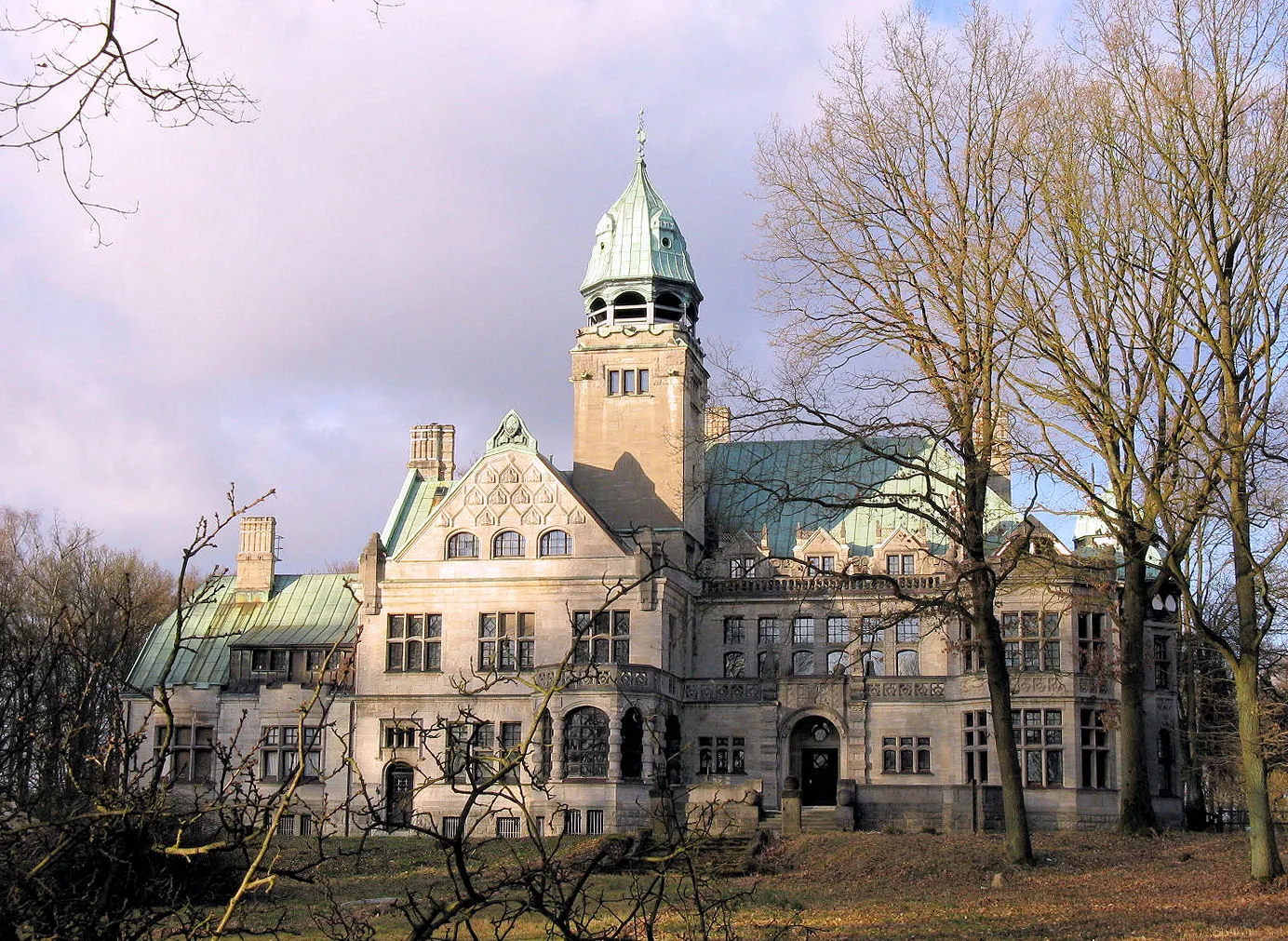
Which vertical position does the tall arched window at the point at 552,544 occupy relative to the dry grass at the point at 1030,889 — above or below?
above

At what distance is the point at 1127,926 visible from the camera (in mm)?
19391

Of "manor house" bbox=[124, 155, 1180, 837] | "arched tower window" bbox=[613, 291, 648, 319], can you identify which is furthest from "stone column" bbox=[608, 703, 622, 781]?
"arched tower window" bbox=[613, 291, 648, 319]

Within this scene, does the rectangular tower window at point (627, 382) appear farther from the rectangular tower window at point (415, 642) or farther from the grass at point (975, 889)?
the grass at point (975, 889)

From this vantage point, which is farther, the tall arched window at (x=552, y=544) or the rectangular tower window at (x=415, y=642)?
the rectangular tower window at (x=415, y=642)

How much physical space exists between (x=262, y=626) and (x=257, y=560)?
2.81 m

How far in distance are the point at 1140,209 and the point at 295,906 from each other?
717 inches

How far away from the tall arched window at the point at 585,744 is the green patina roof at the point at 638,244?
14947 mm

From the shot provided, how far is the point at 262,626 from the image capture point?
5175cm

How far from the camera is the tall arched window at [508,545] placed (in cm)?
4647

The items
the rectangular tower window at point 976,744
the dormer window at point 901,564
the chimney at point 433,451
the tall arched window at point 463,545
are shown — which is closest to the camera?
the rectangular tower window at point 976,744

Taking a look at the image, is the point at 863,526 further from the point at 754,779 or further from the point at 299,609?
the point at 299,609

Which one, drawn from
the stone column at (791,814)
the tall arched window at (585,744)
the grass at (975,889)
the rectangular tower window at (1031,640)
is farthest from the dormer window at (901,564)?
the grass at (975,889)

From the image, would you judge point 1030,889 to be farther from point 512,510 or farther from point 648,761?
point 512,510

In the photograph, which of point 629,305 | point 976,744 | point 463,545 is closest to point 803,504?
point 629,305
